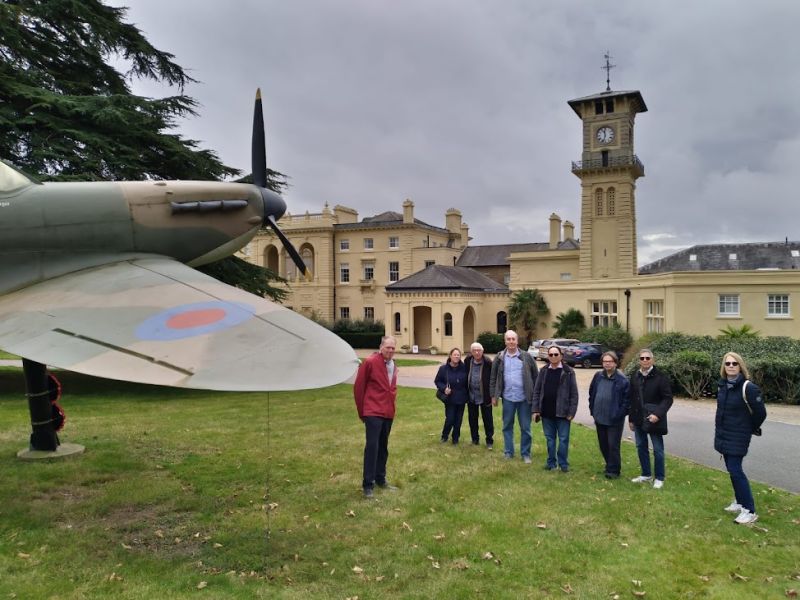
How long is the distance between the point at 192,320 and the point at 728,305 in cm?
3214

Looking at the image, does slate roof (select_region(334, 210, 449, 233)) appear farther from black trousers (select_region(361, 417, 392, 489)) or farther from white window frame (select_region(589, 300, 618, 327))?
black trousers (select_region(361, 417, 392, 489))

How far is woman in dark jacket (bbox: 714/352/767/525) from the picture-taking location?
21.1ft

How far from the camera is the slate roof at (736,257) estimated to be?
41.3 meters

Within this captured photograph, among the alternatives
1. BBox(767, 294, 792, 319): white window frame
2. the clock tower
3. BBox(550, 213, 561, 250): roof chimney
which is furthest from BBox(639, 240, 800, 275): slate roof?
BBox(767, 294, 792, 319): white window frame

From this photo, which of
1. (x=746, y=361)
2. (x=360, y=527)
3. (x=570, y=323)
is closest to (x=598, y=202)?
(x=570, y=323)

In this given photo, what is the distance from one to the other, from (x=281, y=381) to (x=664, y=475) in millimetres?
6760

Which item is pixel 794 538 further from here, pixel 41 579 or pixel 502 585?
pixel 41 579

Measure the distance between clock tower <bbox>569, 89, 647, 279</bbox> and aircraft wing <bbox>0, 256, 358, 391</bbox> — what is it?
1663 inches

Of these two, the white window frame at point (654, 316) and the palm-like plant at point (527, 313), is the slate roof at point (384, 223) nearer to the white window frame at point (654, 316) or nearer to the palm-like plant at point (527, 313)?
the palm-like plant at point (527, 313)

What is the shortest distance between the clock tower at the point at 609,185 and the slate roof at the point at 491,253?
1105 cm

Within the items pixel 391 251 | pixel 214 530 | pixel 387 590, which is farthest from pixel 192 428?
pixel 391 251

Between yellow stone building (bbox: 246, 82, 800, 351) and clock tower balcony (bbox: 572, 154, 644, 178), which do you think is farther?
clock tower balcony (bbox: 572, 154, 644, 178)

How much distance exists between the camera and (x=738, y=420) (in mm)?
6484

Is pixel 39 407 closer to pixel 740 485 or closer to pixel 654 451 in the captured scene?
pixel 654 451
